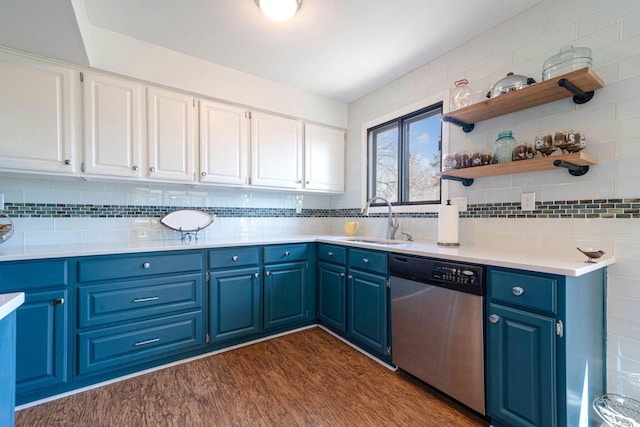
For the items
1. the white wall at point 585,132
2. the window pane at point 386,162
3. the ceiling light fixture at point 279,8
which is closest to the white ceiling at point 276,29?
the ceiling light fixture at point 279,8

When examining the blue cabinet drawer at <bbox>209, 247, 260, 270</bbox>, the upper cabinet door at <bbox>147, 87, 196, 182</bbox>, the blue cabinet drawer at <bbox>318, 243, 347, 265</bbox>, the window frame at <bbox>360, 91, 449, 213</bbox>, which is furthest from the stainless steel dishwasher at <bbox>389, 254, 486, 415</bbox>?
the upper cabinet door at <bbox>147, 87, 196, 182</bbox>

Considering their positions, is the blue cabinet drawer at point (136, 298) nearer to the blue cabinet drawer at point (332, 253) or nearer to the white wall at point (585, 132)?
the blue cabinet drawer at point (332, 253)

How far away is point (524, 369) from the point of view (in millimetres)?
1318

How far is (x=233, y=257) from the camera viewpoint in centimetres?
230

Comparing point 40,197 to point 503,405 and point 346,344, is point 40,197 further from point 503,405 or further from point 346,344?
point 503,405

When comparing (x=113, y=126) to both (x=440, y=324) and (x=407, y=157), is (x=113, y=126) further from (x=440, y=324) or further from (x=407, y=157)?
(x=440, y=324)

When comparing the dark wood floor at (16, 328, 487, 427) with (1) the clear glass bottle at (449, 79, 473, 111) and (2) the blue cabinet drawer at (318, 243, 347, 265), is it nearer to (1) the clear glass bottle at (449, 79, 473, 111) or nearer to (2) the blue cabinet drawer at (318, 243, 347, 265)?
(2) the blue cabinet drawer at (318, 243, 347, 265)

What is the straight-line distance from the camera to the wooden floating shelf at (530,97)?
1444 mm

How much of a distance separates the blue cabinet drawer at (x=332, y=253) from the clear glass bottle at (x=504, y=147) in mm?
1276

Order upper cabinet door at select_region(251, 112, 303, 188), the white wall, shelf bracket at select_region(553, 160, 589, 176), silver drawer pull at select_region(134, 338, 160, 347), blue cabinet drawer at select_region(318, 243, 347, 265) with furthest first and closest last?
upper cabinet door at select_region(251, 112, 303, 188)
blue cabinet drawer at select_region(318, 243, 347, 265)
silver drawer pull at select_region(134, 338, 160, 347)
shelf bracket at select_region(553, 160, 589, 176)
the white wall

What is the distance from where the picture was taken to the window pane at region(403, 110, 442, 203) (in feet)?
8.21

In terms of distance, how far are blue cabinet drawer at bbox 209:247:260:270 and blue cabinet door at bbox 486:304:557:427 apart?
1703mm

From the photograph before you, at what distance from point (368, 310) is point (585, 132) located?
1.72m

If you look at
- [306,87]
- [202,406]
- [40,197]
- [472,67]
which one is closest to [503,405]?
[202,406]
